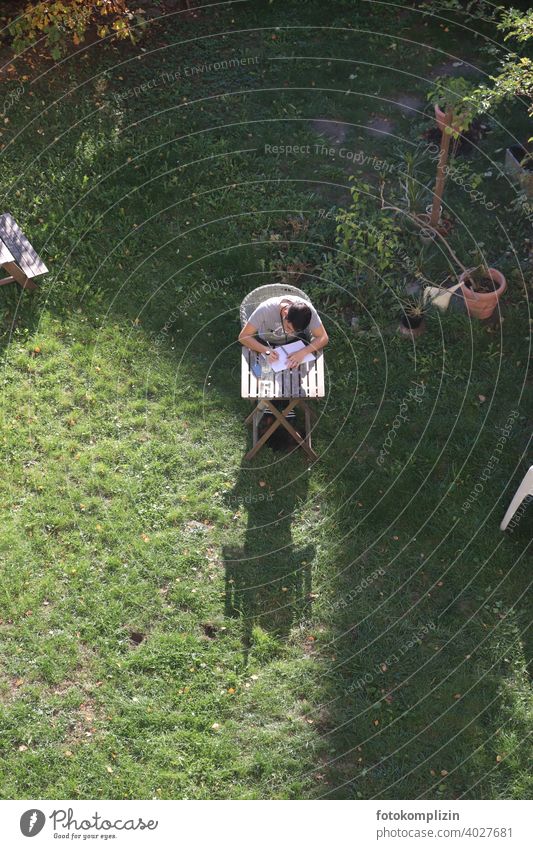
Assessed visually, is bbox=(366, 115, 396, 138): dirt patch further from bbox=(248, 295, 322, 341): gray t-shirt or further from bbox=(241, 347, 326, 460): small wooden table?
bbox=(241, 347, 326, 460): small wooden table

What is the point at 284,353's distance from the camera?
9.05 meters

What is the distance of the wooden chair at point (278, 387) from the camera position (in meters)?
9.02

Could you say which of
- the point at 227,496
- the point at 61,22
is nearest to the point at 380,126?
the point at 61,22

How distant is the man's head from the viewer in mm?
8438

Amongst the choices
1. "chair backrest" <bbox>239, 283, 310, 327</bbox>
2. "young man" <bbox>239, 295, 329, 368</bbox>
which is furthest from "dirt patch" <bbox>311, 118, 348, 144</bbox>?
"young man" <bbox>239, 295, 329, 368</bbox>

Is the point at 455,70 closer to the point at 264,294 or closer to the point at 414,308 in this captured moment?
the point at 414,308

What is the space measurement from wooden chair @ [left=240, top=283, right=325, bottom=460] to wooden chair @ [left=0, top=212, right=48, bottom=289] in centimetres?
301

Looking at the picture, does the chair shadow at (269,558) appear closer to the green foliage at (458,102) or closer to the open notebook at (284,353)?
the open notebook at (284,353)

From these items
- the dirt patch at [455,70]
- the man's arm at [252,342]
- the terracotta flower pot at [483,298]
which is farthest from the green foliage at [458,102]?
the man's arm at [252,342]

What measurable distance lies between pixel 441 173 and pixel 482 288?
1.54 meters

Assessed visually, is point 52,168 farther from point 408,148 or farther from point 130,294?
point 408,148

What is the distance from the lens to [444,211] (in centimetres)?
1162

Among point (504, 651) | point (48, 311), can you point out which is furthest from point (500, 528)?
point (48, 311)

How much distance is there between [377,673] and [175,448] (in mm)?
3234
